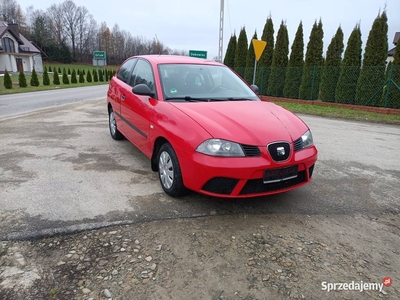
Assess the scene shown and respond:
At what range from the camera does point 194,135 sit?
120 inches

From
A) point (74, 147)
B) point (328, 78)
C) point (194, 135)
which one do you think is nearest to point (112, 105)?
point (74, 147)

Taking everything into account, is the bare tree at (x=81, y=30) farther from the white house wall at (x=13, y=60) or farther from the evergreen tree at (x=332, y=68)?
the evergreen tree at (x=332, y=68)

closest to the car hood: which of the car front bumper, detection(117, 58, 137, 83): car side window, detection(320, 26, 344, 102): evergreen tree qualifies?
the car front bumper

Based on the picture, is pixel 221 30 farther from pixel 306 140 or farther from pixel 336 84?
pixel 306 140

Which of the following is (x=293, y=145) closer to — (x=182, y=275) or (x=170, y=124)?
(x=170, y=124)

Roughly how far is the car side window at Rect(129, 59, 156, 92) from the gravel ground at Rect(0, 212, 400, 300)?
6.82 feet

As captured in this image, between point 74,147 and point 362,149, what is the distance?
18.5 ft

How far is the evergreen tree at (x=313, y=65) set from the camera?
1477 centimetres

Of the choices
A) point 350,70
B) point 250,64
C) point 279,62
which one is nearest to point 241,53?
point 250,64

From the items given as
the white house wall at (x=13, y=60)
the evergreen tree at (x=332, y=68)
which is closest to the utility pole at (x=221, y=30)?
the evergreen tree at (x=332, y=68)

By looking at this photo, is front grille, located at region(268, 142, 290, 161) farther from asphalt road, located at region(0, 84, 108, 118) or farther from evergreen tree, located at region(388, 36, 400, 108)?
evergreen tree, located at region(388, 36, 400, 108)

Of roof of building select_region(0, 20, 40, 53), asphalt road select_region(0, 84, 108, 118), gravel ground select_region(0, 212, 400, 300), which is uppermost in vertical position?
roof of building select_region(0, 20, 40, 53)

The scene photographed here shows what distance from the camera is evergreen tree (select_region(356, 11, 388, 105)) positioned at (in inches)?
496

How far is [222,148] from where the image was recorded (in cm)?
296
